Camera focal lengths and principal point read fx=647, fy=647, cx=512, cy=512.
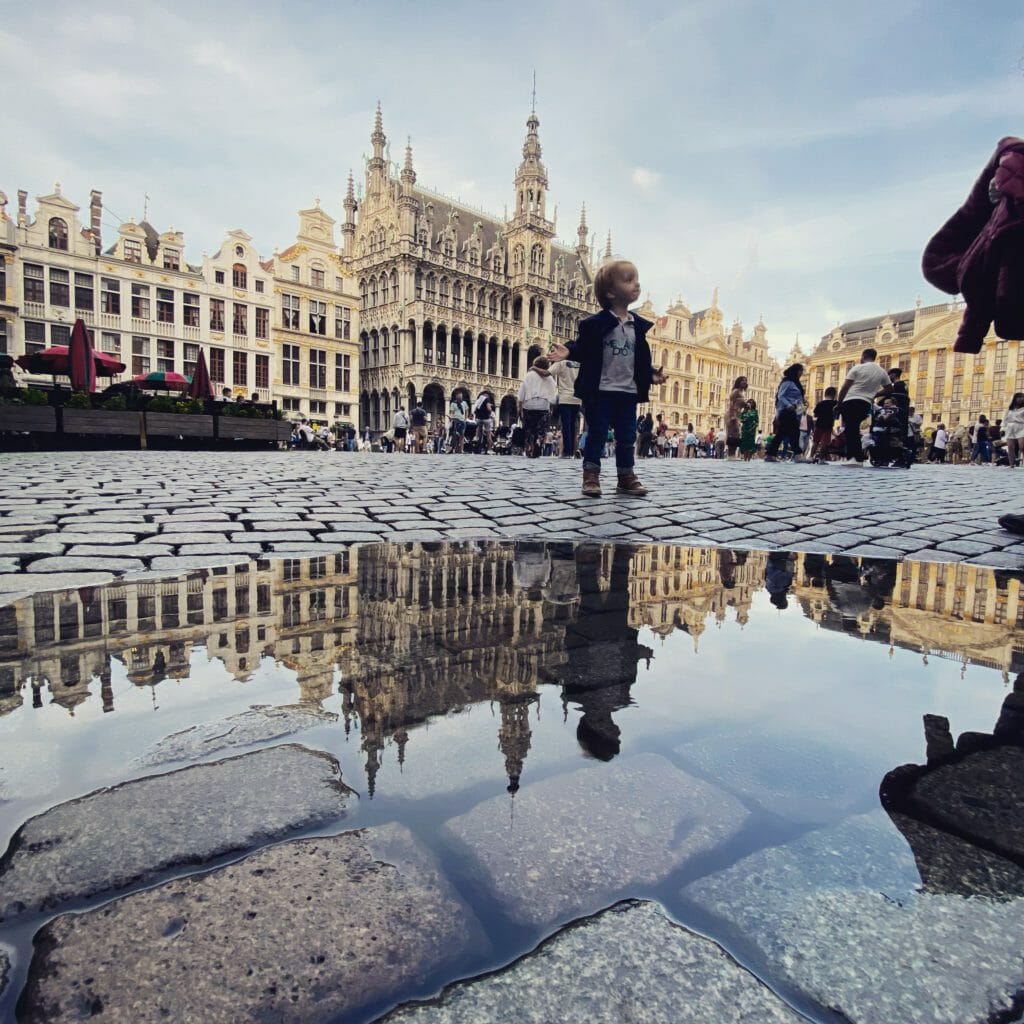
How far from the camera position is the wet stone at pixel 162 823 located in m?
0.84

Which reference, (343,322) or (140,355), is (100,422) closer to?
(140,355)

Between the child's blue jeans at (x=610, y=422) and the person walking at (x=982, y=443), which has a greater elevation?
the person walking at (x=982, y=443)

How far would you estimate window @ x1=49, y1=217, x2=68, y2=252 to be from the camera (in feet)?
102

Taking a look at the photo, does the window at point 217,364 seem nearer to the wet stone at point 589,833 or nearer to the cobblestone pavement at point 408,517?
the cobblestone pavement at point 408,517

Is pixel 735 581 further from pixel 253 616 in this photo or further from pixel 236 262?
pixel 236 262

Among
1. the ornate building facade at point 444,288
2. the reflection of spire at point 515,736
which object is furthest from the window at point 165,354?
the reflection of spire at point 515,736

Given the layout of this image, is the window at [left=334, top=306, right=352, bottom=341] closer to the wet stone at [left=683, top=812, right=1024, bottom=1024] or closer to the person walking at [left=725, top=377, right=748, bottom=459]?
the person walking at [left=725, top=377, right=748, bottom=459]

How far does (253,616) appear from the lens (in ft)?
6.73

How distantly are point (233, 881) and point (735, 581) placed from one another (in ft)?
7.45

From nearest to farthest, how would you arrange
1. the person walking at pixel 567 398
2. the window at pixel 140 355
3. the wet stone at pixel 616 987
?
the wet stone at pixel 616 987 < the person walking at pixel 567 398 < the window at pixel 140 355

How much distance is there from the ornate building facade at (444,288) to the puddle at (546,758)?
1602 inches

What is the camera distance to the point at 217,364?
36.1 m

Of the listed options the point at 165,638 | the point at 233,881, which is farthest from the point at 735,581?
the point at 233,881

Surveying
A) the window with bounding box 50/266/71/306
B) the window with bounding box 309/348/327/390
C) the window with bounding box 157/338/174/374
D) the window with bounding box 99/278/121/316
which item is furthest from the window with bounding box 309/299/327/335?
the window with bounding box 50/266/71/306
